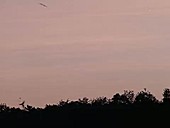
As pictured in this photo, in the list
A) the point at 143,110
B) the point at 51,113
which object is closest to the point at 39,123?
the point at 51,113

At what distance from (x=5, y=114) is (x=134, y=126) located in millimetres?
48092

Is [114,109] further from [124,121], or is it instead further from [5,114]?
[5,114]

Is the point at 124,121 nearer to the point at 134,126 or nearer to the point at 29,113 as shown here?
the point at 134,126

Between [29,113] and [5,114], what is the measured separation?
1097 cm

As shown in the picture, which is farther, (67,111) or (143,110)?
(67,111)

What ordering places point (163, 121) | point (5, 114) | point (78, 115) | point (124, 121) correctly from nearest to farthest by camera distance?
1. point (163, 121)
2. point (124, 121)
3. point (78, 115)
4. point (5, 114)

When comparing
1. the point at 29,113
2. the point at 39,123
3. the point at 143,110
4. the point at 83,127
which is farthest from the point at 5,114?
the point at 143,110

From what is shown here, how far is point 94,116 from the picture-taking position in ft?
461

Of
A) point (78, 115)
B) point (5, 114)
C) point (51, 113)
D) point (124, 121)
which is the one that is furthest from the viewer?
point (5, 114)

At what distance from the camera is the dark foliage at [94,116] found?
12725cm

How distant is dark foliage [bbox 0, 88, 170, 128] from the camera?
5010 inches

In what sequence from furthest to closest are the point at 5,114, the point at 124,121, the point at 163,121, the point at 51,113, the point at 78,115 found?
1. the point at 5,114
2. the point at 51,113
3. the point at 78,115
4. the point at 124,121
5. the point at 163,121

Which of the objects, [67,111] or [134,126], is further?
[67,111]

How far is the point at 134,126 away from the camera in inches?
5054
